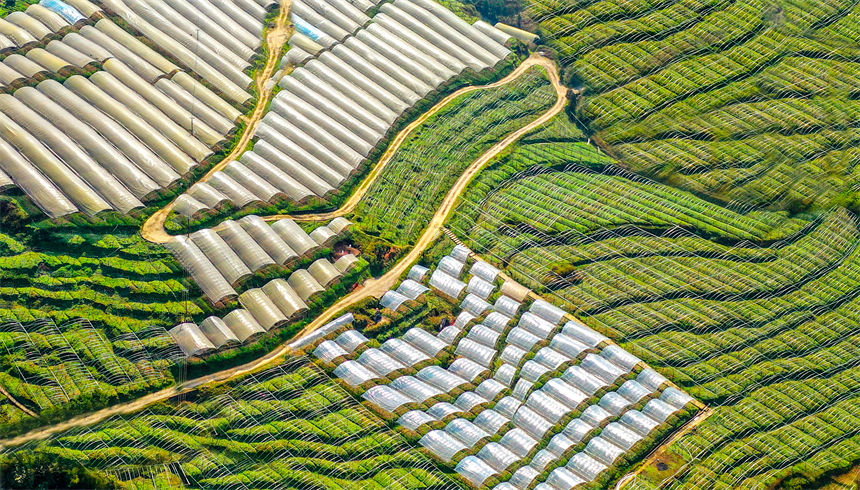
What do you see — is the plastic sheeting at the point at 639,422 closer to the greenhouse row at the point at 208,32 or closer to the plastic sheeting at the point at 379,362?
the plastic sheeting at the point at 379,362

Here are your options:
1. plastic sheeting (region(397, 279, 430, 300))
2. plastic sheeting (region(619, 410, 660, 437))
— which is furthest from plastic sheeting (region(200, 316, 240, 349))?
plastic sheeting (region(619, 410, 660, 437))

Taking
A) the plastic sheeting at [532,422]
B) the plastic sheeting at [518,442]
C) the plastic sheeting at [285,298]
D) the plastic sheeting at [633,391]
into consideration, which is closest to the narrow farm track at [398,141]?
the plastic sheeting at [285,298]

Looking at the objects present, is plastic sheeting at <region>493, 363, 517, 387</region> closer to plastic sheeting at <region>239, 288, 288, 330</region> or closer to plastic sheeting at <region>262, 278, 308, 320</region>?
plastic sheeting at <region>262, 278, 308, 320</region>

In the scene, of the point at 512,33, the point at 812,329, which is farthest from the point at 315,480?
the point at 512,33

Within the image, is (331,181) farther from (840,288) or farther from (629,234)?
(840,288)

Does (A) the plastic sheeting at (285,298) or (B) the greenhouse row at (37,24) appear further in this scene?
(B) the greenhouse row at (37,24)

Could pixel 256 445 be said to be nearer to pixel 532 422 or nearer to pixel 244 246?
pixel 244 246

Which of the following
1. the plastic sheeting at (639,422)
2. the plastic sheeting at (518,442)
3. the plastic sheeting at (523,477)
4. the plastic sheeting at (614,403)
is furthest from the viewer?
the plastic sheeting at (614,403)
